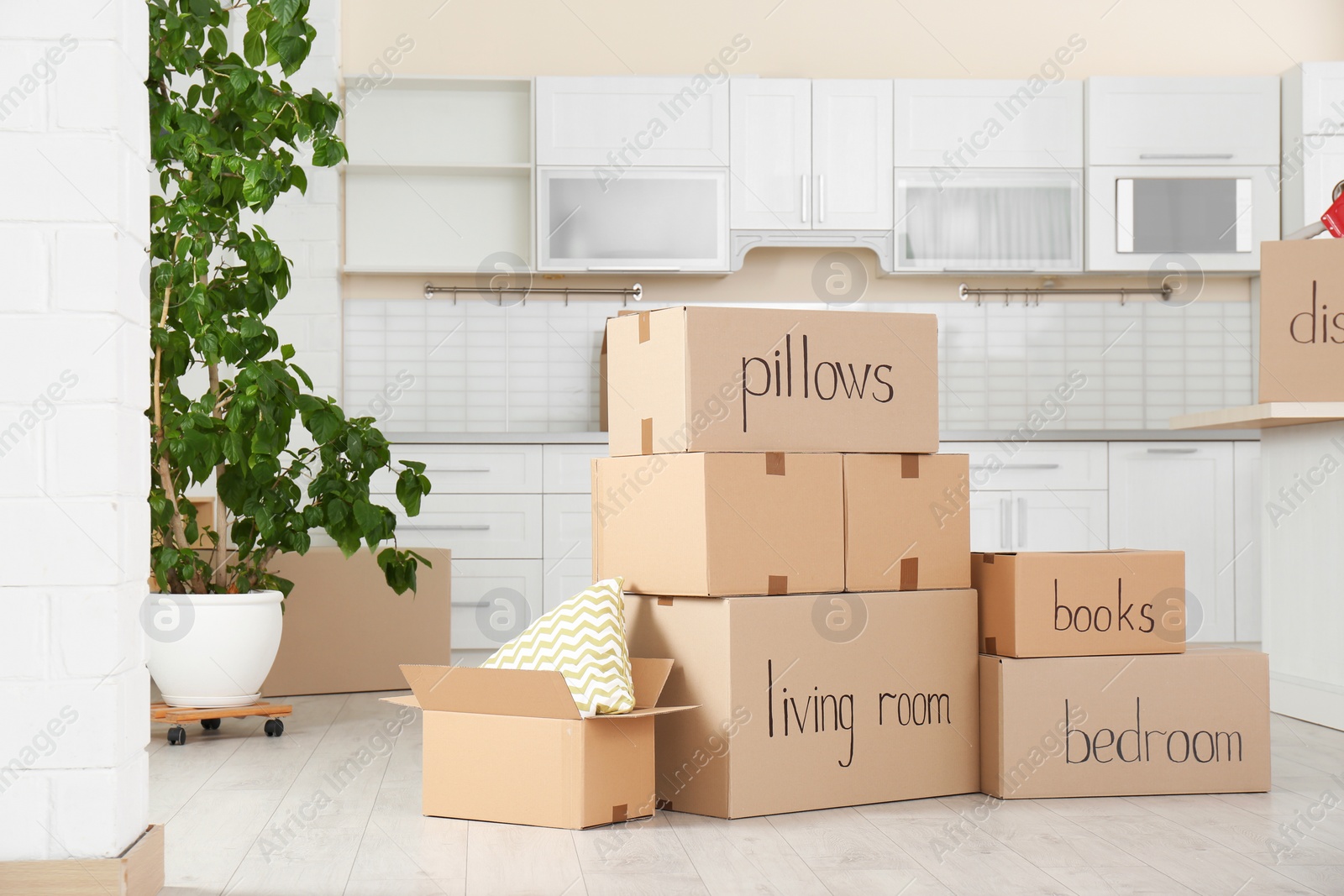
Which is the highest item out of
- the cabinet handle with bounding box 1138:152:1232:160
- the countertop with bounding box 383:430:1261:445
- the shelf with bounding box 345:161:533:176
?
the cabinet handle with bounding box 1138:152:1232:160

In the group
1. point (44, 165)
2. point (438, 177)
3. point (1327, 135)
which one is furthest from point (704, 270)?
point (44, 165)

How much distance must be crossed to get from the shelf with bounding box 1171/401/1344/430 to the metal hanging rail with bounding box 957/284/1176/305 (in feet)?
6.07

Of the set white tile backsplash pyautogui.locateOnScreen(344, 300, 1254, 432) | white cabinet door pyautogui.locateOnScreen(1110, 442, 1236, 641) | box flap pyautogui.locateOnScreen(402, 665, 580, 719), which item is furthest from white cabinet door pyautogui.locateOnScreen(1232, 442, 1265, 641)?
box flap pyautogui.locateOnScreen(402, 665, 580, 719)

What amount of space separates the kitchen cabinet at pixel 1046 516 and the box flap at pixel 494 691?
268 centimetres

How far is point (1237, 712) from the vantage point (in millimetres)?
2328

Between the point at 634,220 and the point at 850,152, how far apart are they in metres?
0.82

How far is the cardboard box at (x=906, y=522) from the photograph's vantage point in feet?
7.47

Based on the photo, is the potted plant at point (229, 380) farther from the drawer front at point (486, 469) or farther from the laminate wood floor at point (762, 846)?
the drawer front at point (486, 469)

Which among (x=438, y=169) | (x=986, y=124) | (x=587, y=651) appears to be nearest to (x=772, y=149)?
(x=986, y=124)

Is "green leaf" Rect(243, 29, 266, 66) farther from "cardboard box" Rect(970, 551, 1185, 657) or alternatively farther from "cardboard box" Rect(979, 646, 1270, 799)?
"cardboard box" Rect(979, 646, 1270, 799)

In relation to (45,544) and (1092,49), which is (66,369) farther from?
(1092,49)

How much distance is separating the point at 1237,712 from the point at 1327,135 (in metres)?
3.00

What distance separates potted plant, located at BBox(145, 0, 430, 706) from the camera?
281cm

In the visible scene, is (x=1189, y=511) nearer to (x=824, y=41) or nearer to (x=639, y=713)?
(x=824, y=41)
